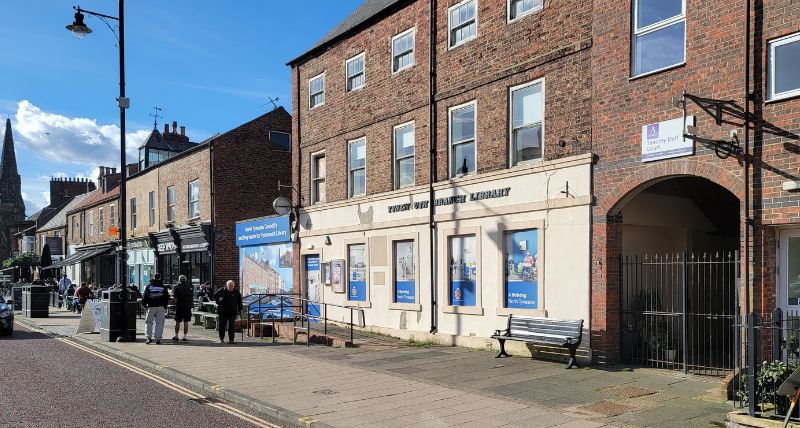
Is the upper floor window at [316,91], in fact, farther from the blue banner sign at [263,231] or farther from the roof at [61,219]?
the roof at [61,219]

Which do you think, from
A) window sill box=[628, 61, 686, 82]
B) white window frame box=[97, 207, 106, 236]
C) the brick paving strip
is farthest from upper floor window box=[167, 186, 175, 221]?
window sill box=[628, 61, 686, 82]

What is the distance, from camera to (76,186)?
230ft

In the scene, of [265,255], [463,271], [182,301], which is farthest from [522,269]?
[265,255]

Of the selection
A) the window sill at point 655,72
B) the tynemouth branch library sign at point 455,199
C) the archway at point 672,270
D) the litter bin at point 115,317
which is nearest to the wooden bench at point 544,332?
the archway at point 672,270

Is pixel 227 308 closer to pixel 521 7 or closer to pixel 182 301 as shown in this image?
pixel 182 301

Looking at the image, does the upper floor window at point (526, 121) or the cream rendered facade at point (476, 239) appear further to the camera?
the upper floor window at point (526, 121)

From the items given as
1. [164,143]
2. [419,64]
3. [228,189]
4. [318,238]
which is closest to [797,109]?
[419,64]

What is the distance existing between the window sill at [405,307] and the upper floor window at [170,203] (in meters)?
17.1

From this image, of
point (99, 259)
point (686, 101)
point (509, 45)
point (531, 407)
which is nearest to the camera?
point (531, 407)

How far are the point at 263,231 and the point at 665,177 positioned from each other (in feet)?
50.0

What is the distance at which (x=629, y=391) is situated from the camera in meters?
8.98

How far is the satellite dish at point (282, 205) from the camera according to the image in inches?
803

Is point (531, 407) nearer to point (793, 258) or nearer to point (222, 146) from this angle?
point (793, 258)

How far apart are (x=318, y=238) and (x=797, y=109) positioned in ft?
44.7
